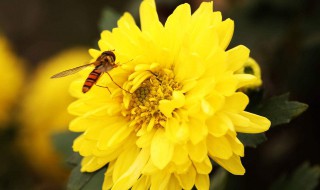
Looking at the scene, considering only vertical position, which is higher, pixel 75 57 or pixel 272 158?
pixel 75 57

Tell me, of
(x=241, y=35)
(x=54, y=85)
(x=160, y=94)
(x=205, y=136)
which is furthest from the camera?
(x=54, y=85)

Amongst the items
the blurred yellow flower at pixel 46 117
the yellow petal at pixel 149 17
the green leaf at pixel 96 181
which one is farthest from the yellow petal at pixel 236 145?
the blurred yellow flower at pixel 46 117

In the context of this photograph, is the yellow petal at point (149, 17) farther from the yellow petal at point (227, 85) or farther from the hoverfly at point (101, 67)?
the yellow petal at point (227, 85)

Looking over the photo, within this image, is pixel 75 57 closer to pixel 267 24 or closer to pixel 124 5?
pixel 124 5

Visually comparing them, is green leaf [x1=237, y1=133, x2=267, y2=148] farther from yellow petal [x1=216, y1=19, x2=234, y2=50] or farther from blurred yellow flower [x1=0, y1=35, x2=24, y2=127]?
blurred yellow flower [x1=0, y1=35, x2=24, y2=127]

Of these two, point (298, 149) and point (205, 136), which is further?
point (298, 149)

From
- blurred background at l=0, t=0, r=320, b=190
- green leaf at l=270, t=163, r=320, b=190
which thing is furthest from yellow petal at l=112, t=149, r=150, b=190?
blurred background at l=0, t=0, r=320, b=190

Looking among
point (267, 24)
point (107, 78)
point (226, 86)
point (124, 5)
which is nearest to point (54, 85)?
point (124, 5)
